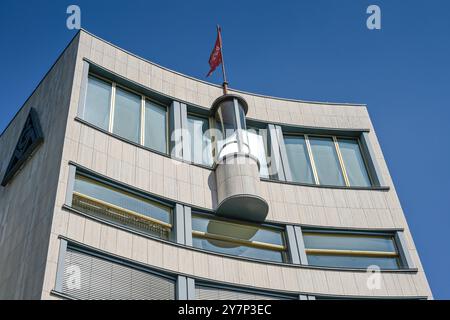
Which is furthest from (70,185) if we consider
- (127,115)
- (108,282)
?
(127,115)

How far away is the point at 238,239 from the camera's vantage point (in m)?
18.1

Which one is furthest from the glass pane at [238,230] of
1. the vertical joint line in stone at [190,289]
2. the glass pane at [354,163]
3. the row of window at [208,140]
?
the glass pane at [354,163]

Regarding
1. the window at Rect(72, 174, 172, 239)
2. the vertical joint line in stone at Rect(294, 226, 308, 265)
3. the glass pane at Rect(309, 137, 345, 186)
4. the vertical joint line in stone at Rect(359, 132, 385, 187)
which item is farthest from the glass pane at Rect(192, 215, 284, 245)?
the vertical joint line in stone at Rect(359, 132, 385, 187)

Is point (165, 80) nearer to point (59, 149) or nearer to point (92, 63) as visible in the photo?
point (92, 63)

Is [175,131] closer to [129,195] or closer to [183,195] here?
[183,195]

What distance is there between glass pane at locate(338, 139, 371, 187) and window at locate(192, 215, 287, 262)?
450cm

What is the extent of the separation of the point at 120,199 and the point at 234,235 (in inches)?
148

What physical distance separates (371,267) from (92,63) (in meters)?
11.3

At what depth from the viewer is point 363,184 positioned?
21.6 metres
